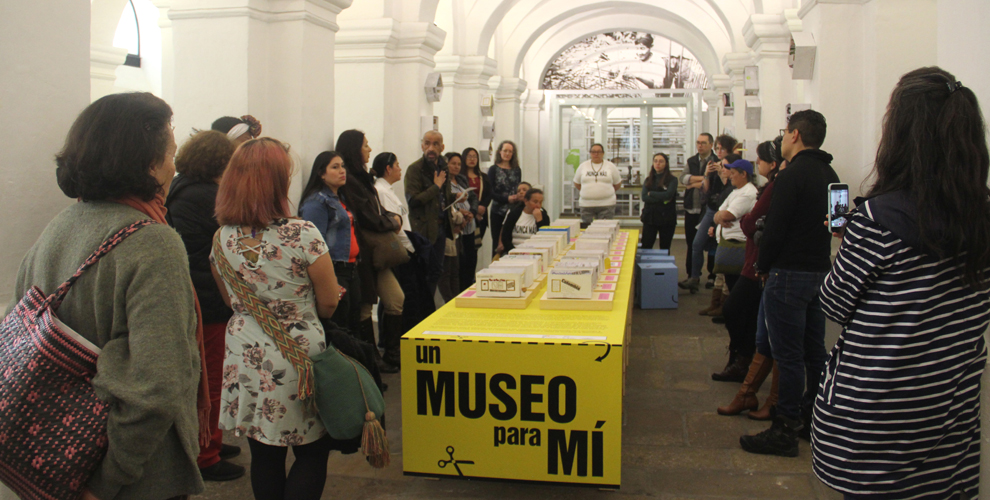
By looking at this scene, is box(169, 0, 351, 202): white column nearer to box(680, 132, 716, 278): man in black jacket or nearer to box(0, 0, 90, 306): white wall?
box(0, 0, 90, 306): white wall

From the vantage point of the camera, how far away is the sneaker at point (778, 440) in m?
3.83

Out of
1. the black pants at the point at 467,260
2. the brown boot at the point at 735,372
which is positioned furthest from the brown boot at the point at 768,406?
the black pants at the point at 467,260

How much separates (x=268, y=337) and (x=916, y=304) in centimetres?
189

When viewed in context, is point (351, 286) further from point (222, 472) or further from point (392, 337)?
point (222, 472)

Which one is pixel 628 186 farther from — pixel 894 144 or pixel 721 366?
pixel 894 144

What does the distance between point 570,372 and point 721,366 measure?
285 cm

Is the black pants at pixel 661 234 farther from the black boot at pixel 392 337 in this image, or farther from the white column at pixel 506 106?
the black boot at pixel 392 337

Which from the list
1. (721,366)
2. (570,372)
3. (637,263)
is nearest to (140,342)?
(570,372)

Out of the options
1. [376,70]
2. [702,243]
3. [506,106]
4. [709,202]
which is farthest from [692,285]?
[506,106]

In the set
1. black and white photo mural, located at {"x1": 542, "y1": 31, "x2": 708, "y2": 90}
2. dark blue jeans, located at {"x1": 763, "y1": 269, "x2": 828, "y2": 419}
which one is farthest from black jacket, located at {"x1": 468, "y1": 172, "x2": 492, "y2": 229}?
black and white photo mural, located at {"x1": 542, "y1": 31, "x2": 708, "y2": 90}

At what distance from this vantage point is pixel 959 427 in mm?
2148

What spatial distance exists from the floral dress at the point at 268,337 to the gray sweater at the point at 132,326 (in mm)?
638

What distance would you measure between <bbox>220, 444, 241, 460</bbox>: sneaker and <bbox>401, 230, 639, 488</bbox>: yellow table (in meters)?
1.01

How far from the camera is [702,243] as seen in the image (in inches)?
320
